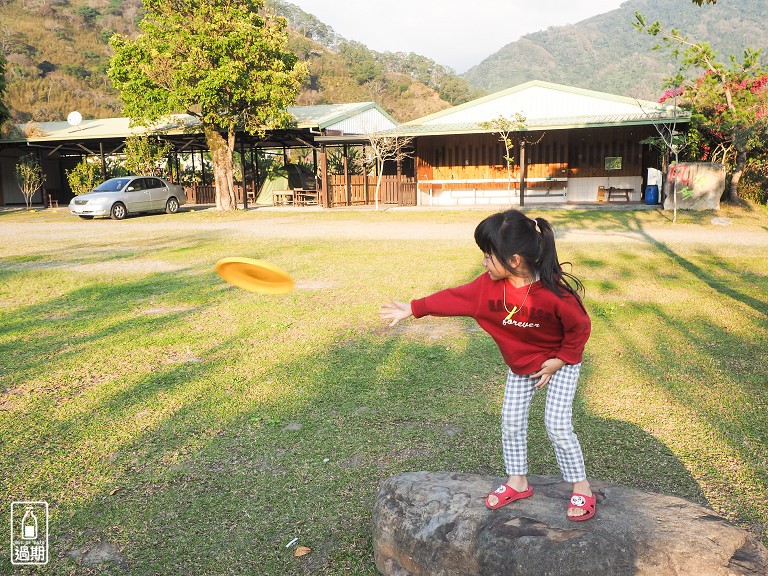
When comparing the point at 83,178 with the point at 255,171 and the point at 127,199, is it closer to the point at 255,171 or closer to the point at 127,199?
the point at 127,199

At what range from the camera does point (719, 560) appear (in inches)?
86.7

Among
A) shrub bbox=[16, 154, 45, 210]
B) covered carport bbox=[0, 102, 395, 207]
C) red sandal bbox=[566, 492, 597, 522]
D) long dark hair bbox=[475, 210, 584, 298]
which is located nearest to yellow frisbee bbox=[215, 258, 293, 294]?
long dark hair bbox=[475, 210, 584, 298]

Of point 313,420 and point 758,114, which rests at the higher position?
point 758,114

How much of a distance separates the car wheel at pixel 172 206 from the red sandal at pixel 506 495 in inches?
945

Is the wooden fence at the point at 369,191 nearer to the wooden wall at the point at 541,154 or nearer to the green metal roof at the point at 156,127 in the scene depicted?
the wooden wall at the point at 541,154

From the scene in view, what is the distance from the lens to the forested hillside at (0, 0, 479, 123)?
61.3 metres

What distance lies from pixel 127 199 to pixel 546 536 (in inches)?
907

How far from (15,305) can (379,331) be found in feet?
16.4

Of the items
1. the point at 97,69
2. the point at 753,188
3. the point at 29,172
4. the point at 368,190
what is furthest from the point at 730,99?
the point at 97,69

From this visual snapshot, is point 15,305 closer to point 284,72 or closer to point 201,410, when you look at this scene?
point 201,410

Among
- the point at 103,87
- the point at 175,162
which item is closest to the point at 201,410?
the point at 175,162

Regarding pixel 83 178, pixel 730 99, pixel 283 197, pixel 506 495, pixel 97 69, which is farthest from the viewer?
pixel 97 69

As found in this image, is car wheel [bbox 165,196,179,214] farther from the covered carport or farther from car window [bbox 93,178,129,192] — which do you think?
the covered carport

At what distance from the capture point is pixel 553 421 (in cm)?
267
